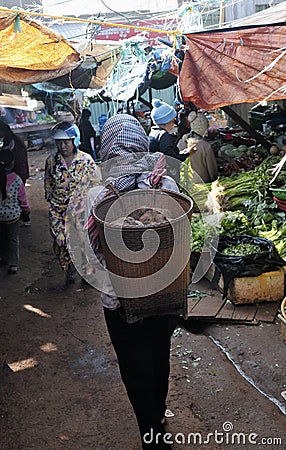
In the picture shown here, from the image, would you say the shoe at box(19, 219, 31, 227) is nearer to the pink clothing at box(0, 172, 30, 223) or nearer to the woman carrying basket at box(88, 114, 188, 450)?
the pink clothing at box(0, 172, 30, 223)

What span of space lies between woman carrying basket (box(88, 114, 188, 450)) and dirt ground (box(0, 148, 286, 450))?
0.63 m

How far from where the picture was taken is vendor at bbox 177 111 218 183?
662 centimetres

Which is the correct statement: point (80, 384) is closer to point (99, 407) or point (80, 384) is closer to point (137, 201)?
point (99, 407)

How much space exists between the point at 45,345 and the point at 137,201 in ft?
8.46

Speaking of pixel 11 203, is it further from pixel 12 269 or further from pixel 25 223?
pixel 25 223

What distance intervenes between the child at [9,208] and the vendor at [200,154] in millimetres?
2447

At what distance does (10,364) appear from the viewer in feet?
14.3

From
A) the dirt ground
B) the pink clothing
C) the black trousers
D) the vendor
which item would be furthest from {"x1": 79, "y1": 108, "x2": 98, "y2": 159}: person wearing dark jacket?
the black trousers

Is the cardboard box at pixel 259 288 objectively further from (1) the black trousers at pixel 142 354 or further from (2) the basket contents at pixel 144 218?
(2) the basket contents at pixel 144 218

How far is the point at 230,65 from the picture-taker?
4621mm

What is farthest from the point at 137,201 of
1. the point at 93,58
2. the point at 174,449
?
the point at 93,58

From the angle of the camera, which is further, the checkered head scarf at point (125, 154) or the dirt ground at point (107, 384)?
the dirt ground at point (107, 384)

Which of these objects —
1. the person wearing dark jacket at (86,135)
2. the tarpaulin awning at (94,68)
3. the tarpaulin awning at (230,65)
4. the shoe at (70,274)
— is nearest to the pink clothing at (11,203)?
the shoe at (70,274)

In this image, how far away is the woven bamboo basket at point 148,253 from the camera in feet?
7.68
